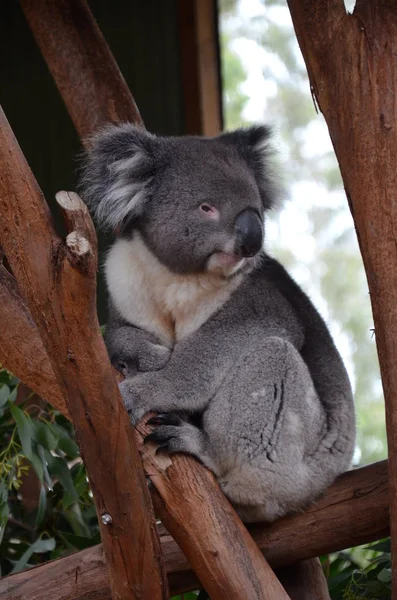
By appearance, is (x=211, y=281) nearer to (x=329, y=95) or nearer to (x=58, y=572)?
(x=329, y=95)

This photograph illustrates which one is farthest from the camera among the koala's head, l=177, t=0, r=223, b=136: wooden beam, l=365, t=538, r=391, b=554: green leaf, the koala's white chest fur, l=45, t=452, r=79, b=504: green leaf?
l=177, t=0, r=223, b=136: wooden beam

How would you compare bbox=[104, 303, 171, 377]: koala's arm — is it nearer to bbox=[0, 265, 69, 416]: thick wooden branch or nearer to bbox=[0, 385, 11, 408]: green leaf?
bbox=[0, 265, 69, 416]: thick wooden branch

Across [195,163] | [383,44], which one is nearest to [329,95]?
[383,44]

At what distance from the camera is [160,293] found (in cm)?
300

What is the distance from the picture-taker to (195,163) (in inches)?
116

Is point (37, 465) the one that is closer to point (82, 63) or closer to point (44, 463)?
point (44, 463)

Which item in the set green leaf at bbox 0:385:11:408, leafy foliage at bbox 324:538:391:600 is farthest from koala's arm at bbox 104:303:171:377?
leafy foliage at bbox 324:538:391:600

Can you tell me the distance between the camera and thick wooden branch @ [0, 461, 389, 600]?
9.11ft

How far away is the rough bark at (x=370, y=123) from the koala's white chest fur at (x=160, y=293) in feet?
2.19

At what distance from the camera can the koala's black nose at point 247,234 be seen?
2.78 metres

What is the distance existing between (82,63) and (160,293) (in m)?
1.20

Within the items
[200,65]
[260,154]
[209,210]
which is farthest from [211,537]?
[200,65]

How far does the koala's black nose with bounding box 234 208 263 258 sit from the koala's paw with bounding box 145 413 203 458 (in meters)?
0.56

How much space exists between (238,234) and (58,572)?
1214 mm
